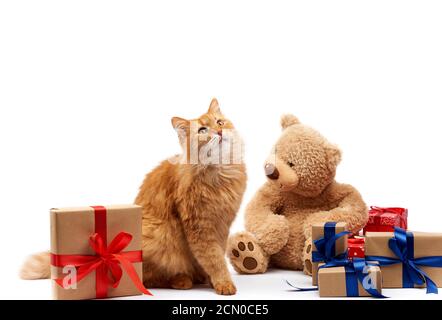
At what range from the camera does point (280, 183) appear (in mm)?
2863

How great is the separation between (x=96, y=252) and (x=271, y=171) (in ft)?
2.87

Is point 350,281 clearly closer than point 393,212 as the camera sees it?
Yes

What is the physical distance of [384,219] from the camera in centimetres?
304

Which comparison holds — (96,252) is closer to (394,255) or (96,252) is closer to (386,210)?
(394,255)

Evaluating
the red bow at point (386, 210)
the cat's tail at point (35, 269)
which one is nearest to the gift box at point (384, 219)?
the red bow at point (386, 210)

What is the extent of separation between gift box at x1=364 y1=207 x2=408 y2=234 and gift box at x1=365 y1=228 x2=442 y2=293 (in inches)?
20.0

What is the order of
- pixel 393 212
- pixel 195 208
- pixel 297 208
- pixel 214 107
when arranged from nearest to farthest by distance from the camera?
pixel 195 208 < pixel 214 107 < pixel 297 208 < pixel 393 212

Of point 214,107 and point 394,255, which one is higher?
point 214,107

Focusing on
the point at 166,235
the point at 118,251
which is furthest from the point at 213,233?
the point at 118,251

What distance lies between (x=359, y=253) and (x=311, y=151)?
502 millimetres

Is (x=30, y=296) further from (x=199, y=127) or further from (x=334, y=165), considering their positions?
(x=334, y=165)

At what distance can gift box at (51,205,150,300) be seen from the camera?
2.29m

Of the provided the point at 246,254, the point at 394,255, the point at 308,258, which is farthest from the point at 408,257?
the point at 246,254

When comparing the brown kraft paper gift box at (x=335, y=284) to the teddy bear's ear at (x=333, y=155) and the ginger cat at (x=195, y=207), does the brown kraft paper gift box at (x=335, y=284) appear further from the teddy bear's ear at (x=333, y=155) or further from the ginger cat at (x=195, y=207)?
the teddy bear's ear at (x=333, y=155)
